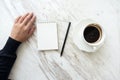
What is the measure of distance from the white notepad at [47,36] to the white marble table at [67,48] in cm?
2

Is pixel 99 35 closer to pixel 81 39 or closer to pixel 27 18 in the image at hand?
pixel 81 39

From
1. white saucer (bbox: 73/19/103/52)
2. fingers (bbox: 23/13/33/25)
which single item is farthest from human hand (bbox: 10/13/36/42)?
white saucer (bbox: 73/19/103/52)

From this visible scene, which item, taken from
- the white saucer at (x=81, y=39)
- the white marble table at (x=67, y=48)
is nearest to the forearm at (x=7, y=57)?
the white marble table at (x=67, y=48)

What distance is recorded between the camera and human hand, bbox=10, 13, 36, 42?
762mm

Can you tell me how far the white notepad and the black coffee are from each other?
98 mm

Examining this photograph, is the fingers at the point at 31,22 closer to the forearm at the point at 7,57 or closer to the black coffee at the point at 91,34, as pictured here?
the forearm at the point at 7,57

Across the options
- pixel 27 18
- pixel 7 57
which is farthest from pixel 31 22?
pixel 7 57

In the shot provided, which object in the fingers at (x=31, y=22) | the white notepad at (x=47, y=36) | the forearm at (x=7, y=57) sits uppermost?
the fingers at (x=31, y=22)

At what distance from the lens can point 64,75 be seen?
757 millimetres

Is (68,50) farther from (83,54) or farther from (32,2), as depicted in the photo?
(32,2)

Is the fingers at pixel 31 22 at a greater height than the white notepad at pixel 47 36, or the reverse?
the fingers at pixel 31 22

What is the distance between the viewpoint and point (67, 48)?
0.76 metres

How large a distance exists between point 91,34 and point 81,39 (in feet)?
0.11

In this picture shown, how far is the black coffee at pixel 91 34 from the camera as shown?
0.73 metres
